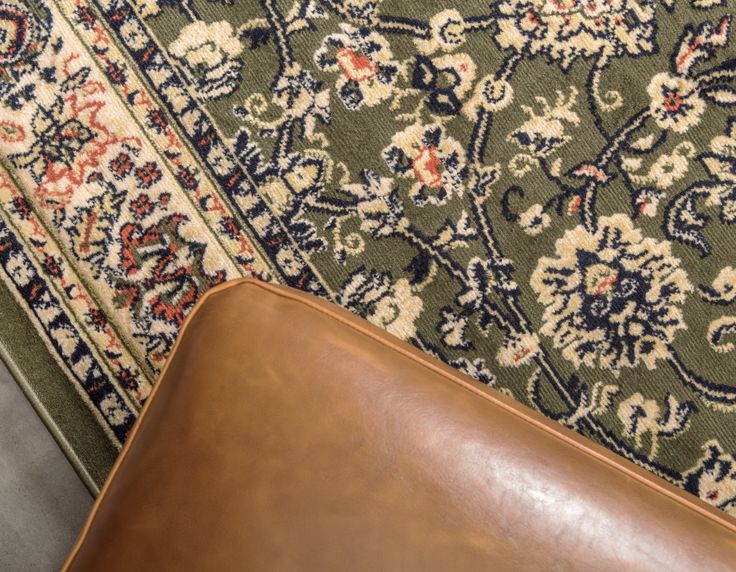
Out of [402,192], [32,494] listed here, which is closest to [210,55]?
[402,192]

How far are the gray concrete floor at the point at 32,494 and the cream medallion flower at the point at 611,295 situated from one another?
698 millimetres

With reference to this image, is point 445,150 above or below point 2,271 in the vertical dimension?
below

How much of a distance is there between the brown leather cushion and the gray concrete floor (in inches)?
15.1

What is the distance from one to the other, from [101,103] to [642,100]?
780 millimetres

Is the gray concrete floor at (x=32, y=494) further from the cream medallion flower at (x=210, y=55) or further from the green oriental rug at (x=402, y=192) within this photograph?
the cream medallion flower at (x=210, y=55)

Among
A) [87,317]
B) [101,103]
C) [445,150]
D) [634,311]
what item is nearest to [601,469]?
[634,311]

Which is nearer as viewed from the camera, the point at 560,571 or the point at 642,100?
the point at 560,571

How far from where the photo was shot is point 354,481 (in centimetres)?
51

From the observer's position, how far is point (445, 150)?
93 cm

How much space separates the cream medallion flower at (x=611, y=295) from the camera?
0.90 metres

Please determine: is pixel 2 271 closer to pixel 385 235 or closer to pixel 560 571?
pixel 385 235

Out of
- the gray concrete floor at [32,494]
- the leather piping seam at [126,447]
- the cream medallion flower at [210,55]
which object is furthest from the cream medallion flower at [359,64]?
the gray concrete floor at [32,494]

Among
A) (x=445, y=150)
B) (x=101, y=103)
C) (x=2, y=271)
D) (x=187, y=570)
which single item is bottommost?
(x=187, y=570)

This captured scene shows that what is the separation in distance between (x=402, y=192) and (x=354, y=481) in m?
0.51
